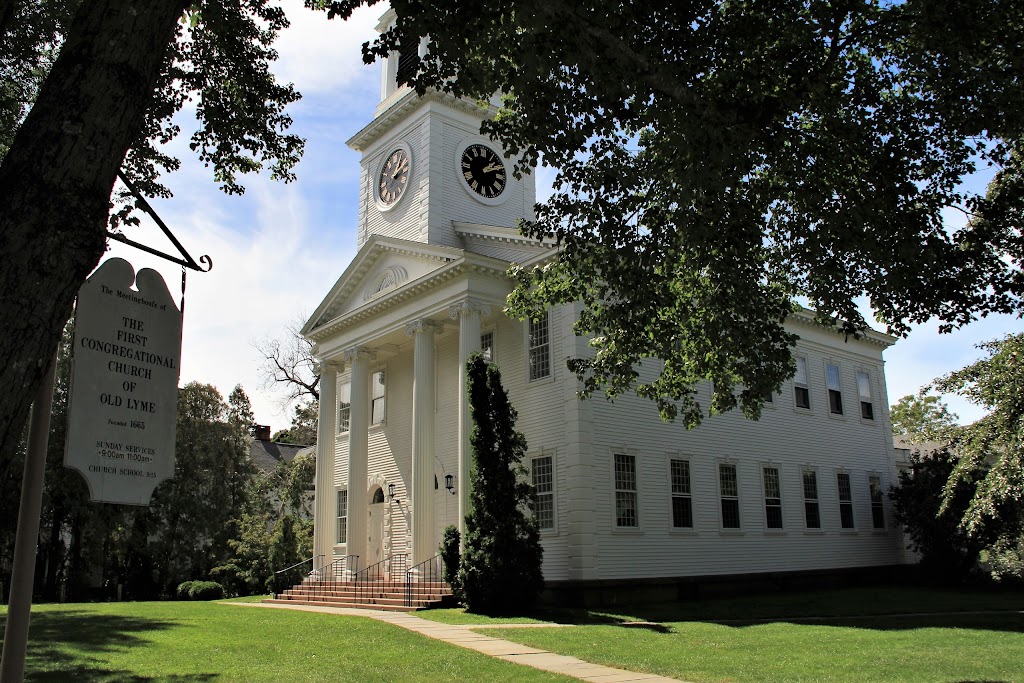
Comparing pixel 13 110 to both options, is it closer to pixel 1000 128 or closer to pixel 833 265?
pixel 833 265

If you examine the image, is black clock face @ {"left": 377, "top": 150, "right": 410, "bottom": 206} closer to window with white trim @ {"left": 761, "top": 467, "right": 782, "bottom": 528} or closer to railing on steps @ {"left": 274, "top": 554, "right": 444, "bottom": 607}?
railing on steps @ {"left": 274, "top": 554, "right": 444, "bottom": 607}

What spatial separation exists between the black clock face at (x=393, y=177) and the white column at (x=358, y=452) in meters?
5.72

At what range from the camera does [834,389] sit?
3170 cm

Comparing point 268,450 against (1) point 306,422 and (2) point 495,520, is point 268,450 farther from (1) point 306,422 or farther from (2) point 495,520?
(2) point 495,520

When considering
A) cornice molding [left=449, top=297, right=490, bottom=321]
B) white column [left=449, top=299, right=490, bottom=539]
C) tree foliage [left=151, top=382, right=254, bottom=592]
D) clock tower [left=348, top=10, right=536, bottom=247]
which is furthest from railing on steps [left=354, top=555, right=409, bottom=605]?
tree foliage [left=151, top=382, right=254, bottom=592]

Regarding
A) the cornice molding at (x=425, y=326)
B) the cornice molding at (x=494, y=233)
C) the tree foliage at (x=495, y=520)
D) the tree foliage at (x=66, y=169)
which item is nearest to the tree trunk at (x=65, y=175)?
the tree foliage at (x=66, y=169)

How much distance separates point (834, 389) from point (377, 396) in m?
16.8

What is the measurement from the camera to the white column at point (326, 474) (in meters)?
27.5

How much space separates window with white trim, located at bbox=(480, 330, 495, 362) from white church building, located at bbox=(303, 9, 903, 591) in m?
0.06

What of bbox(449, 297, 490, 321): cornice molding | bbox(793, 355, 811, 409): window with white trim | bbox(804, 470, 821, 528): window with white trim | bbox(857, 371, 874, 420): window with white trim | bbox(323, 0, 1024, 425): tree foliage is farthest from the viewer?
bbox(857, 371, 874, 420): window with white trim

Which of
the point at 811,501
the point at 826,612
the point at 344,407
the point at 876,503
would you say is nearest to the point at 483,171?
the point at 344,407

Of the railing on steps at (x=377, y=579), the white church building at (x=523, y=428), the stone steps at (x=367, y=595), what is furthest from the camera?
the white church building at (x=523, y=428)

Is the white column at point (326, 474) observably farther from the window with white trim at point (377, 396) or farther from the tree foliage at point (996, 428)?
the tree foliage at point (996, 428)

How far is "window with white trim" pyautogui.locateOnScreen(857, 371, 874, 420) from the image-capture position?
108ft
